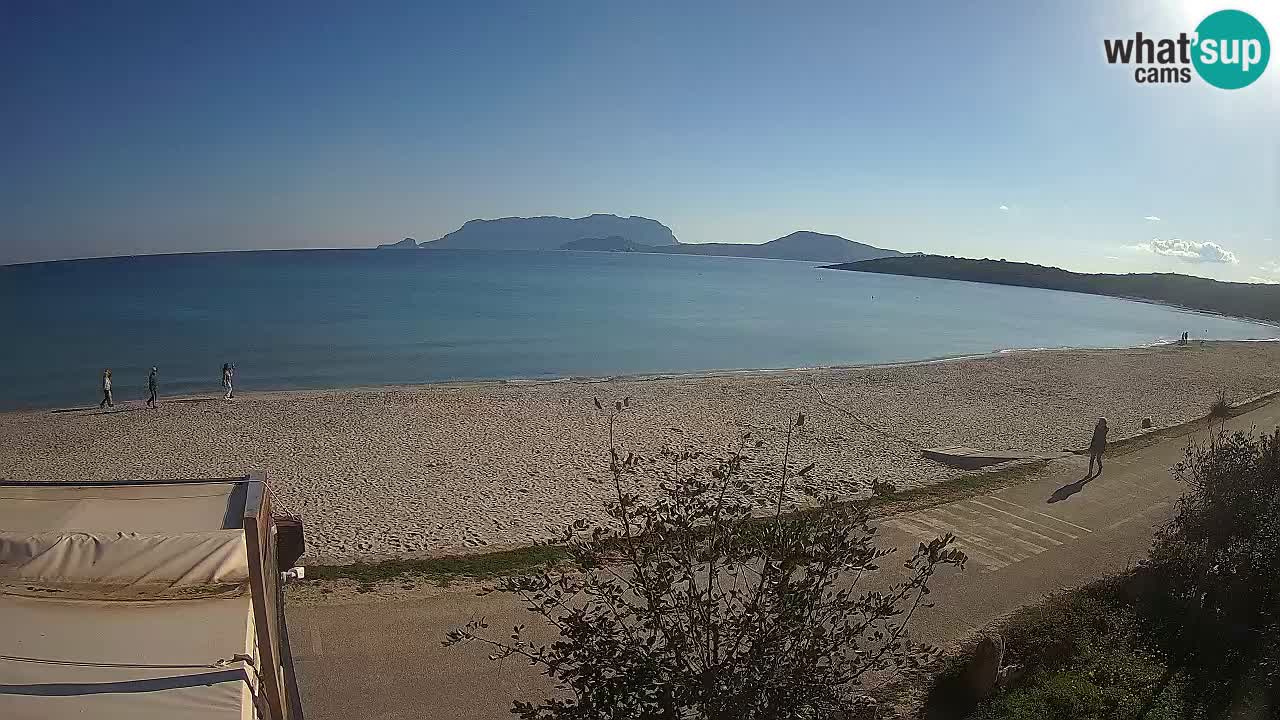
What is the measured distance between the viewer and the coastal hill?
96562 mm

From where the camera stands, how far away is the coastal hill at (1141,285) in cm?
9656

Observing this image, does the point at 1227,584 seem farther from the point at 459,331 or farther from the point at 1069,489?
the point at 459,331

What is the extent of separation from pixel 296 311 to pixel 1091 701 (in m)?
68.2

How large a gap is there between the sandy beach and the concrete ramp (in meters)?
0.50

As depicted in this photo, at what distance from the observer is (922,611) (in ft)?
28.2

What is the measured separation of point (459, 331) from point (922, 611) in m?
48.1

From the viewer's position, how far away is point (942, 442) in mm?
19406

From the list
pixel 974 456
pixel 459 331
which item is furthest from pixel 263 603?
pixel 459 331

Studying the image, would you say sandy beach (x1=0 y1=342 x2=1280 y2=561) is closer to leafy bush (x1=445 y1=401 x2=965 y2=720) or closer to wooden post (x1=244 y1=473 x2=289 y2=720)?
wooden post (x1=244 y1=473 x2=289 y2=720)

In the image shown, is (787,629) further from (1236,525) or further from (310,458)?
(310,458)

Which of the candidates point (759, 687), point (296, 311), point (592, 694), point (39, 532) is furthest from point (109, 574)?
point (296, 311)

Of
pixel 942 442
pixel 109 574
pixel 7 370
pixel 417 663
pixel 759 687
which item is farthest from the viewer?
pixel 7 370

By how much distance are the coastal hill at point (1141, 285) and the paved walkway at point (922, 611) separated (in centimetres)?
9456

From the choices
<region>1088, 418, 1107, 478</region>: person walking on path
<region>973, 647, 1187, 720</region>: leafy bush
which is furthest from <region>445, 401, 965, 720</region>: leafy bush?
<region>1088, 418, 1107, 478</region>: person walking on path
